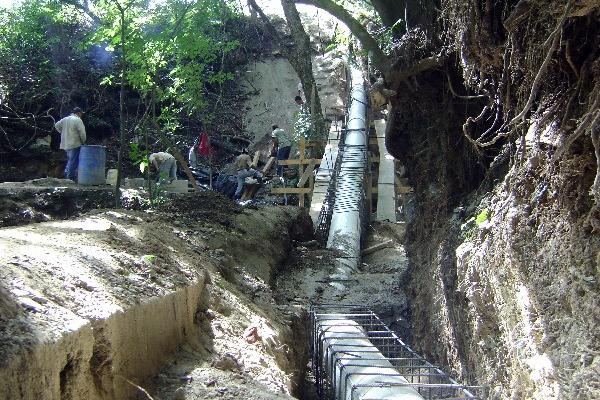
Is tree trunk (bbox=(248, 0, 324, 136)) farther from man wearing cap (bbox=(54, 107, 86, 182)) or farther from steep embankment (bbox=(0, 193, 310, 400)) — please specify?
steep embankment (bbox=(0, 193, 310, 400))

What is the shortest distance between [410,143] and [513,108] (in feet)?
12.7

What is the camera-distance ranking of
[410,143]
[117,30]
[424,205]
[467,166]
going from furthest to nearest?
1. [117,30]
2. [410,143]
3. [424,205]
4. [467,166]

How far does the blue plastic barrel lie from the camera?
11.1 m

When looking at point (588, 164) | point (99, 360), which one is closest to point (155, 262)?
point (99, 360)

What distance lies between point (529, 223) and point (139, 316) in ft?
8.78

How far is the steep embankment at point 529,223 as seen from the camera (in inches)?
151

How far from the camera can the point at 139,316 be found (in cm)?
396

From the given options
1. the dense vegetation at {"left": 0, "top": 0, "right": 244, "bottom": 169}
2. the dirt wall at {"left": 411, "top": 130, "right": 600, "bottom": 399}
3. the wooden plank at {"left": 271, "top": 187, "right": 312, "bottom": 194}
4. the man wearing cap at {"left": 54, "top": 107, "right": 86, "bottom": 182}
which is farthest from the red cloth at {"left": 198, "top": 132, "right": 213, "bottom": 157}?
the dirt wall at {"left": 411, "top": 130, "right": 600, "bottom": 399}

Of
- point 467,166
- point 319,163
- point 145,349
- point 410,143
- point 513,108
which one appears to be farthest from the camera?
point 319,163

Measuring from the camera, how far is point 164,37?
1097cm

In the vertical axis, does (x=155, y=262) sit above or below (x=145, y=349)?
above

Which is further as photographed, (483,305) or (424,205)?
(424,205)

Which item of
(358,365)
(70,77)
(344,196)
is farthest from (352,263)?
(70,77)

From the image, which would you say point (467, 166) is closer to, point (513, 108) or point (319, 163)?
point (513, 108)
